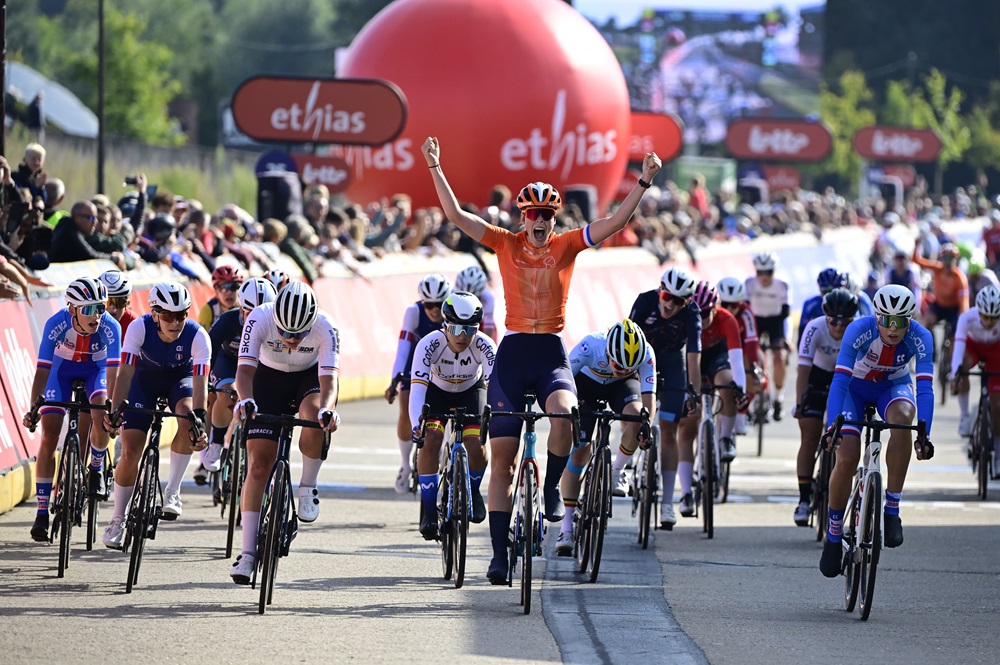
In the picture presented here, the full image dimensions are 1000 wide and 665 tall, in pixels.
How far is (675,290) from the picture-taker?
12562 millimetres

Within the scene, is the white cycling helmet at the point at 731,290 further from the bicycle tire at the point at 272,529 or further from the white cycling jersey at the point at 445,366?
the bicycle tire at the point at 272,529

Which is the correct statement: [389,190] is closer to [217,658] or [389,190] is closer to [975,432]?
[975,432]

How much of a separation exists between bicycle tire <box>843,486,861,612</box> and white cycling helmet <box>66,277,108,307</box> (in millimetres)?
4497

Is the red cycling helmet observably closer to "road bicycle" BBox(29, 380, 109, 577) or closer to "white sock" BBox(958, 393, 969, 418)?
"road bicycle" BBox(29, 380, 109, 577)

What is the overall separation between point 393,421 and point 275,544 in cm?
1035

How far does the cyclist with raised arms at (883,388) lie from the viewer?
1031cm

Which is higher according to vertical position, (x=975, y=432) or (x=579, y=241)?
(x=579, y=241)

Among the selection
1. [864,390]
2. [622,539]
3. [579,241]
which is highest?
[579,241]

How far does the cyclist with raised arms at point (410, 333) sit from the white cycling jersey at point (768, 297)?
18.7 feet

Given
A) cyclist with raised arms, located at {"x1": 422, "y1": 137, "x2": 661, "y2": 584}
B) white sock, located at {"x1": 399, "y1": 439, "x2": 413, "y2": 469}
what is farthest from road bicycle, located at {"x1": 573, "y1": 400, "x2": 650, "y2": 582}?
white sock, located at {"x1": 399, "y1": 439, "x2": 413, "y2": 469}

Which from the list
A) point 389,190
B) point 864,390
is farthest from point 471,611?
point 389,190

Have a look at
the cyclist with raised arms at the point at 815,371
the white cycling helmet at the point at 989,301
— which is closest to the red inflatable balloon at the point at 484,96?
the white cycling helmet at the point at 989,301

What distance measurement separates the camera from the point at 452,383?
37.4ft

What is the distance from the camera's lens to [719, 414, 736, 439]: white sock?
49.2ft
